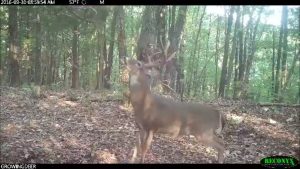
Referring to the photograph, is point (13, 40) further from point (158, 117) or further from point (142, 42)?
point (158, 117)

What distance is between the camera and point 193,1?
28.3ft

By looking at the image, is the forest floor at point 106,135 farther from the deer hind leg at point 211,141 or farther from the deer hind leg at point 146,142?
the deer hind leg at point 146,142

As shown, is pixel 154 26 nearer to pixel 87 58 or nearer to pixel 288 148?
pixel 288 148

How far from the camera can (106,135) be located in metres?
8.85

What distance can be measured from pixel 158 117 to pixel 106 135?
222cm

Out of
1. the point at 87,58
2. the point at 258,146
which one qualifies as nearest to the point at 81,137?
the point at 258,146

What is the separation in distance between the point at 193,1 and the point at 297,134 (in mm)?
3720

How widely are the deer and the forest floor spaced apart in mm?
572

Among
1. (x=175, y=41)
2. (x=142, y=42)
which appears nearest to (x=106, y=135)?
(x=142, y=42)

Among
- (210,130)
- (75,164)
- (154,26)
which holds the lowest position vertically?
(75,164)

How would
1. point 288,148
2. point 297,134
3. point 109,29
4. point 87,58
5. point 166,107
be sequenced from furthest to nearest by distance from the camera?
point 87,58 < point 109,29 < point 297,134 < point 288,148 < point 166,107

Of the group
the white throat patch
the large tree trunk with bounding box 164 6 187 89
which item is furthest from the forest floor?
the large tree trunk with bounding box 164 6 187 89

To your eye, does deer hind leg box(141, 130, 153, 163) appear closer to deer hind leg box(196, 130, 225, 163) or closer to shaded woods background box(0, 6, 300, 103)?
deer hind leg box(196, 130, 225, 163)

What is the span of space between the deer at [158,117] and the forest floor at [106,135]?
57cm
